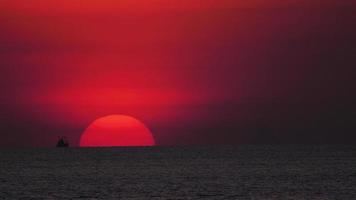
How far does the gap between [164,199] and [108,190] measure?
18664 millimetres

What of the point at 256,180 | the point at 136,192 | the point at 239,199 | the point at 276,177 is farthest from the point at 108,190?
the point at 276,177

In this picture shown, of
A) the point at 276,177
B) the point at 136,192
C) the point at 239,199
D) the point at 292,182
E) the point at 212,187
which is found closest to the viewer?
the point at 239,199

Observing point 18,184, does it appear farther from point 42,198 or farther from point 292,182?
point 292,182

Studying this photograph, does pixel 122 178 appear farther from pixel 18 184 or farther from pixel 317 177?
pixel 317 177

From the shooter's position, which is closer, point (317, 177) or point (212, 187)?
point (212, 187)

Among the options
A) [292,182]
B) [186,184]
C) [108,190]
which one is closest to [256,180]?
[292,182]

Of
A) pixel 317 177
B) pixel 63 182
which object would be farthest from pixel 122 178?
pixel 317 177

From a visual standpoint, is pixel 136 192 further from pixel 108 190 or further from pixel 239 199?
pixel 239 199

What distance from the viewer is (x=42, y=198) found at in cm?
11044

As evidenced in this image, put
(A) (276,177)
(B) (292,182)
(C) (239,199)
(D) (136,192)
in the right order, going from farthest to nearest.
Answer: (A) (276,177) → (B) (292,182) → (D) (136,192) → (C) (239,199)

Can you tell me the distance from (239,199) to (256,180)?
40.8m

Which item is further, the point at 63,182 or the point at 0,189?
the point at 63,182

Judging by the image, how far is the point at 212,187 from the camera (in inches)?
5027

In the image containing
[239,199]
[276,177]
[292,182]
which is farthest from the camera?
[276,177]
